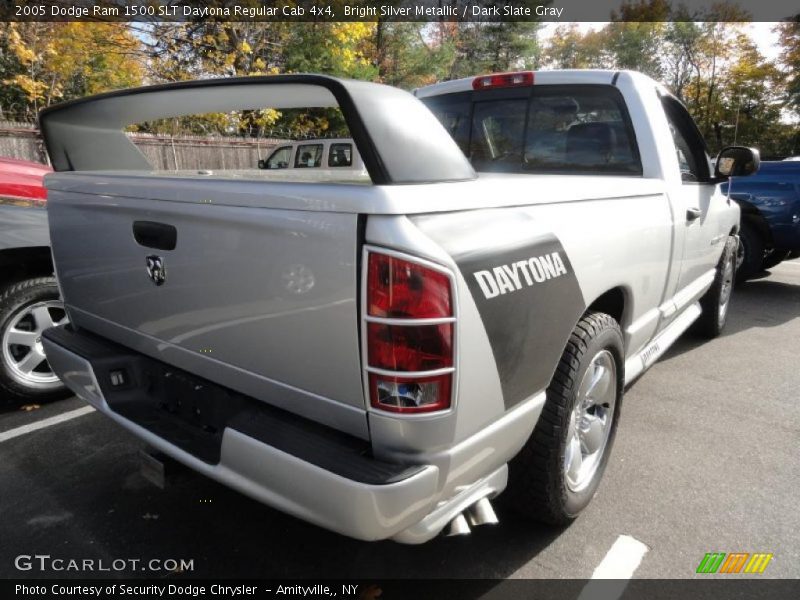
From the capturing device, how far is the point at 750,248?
6.60 metres

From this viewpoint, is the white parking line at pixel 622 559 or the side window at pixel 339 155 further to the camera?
the side window at pixel 339 155

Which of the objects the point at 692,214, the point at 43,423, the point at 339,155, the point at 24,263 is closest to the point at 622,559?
the point at 692,214

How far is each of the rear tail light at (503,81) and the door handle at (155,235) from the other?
2.34m

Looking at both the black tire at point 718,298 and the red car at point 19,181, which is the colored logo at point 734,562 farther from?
the red car at point 19,181

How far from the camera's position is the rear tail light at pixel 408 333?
1438 millimetres

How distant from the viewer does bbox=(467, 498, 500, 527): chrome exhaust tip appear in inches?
70.9

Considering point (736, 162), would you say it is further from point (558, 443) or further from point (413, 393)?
point (413, 393)

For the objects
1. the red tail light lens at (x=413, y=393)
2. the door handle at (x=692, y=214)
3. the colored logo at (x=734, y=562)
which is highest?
the door handle at (x=692, y=214)

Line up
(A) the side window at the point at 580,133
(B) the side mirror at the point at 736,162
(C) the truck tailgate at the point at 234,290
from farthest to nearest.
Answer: (B) the side mirror at the point at 736,162 → (A) the side window at the point at 580,133 → (C) the truck tailgate at the point at 234,290

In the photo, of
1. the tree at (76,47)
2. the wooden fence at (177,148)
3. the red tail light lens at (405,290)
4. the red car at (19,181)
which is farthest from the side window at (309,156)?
the red tail light lens at (405,290)

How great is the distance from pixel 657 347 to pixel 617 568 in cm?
149

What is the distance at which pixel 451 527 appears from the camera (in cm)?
179

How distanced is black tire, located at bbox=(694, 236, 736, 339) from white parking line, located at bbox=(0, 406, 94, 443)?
4.80 metres

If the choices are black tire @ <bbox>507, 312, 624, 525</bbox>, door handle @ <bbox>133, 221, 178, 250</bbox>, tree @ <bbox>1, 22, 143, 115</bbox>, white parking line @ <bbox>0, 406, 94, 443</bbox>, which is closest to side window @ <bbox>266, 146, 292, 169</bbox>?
tree @ <bbox>1, 22, 143, 115</bbox>
